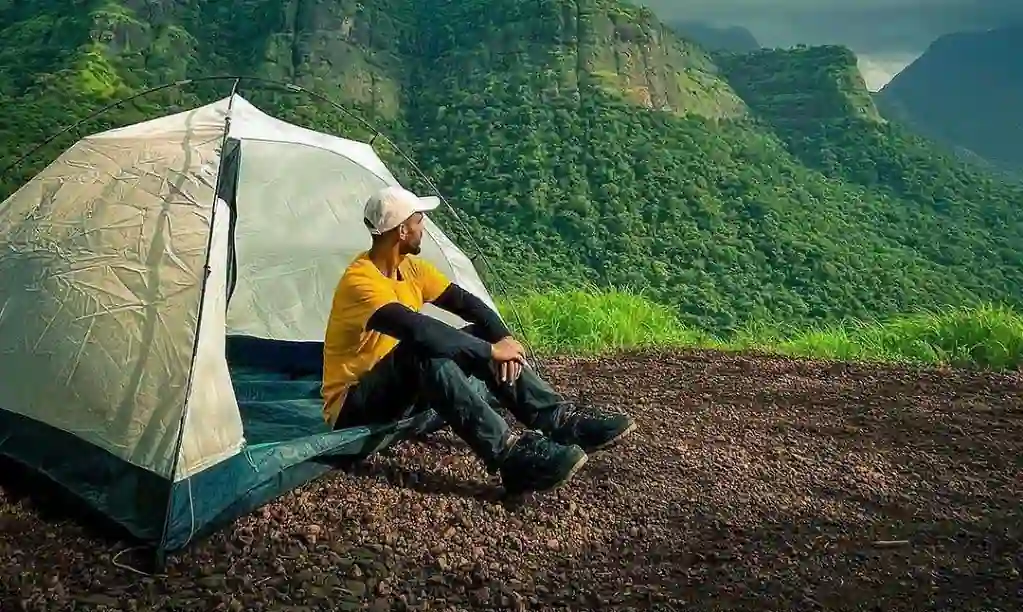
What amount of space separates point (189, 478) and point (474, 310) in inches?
55.6

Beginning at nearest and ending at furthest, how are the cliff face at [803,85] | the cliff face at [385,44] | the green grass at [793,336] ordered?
the green grass at [793,336], the cliff face at [385,44], the cliff face at [803,85]

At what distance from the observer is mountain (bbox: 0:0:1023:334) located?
2514cm

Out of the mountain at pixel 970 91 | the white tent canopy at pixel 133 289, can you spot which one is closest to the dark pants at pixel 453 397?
the white tent canopy at pixel 133 289

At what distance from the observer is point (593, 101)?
37.3 metres

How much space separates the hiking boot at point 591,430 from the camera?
4.18 m

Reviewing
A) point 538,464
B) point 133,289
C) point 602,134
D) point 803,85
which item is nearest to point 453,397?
point 538,464

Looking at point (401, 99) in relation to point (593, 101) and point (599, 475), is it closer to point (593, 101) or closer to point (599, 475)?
point (593, 101)

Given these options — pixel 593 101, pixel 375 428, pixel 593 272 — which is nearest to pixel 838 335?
pixel 375 428

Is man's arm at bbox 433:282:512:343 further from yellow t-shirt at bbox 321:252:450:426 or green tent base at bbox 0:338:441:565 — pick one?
green tent base at bbox 0:338:441:565

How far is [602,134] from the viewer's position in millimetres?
34781

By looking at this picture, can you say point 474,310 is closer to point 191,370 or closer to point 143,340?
point 191,370

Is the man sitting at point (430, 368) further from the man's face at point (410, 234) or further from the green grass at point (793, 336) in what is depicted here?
the green grass at point (793, 336)

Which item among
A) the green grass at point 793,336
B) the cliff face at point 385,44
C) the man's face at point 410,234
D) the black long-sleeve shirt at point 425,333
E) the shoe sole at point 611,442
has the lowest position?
the green grass at point 793,336

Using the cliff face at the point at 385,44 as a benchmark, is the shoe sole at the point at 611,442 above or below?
below
